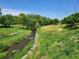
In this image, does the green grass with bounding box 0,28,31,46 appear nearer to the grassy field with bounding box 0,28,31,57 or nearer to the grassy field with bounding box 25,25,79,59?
the grassy field with bounding box 0,28,31,57

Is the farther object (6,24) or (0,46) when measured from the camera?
(6,24)

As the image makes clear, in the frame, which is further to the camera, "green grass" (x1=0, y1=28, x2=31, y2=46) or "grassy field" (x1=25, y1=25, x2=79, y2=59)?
"green grass" (x1=0, y1=28, x2=31, y2=46)

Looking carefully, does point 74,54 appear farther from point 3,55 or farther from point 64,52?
point 3,55

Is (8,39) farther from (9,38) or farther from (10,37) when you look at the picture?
(10,37)

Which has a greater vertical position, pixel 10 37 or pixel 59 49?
pixel 59 49

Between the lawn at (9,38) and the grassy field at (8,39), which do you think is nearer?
the grassy field at (8,39)

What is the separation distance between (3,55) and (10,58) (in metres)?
4.97

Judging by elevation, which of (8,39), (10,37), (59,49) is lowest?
(8,39)

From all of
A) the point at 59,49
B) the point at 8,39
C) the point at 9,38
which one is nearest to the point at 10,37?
the point at 9,38

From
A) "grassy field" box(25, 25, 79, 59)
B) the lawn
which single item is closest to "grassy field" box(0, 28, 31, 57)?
the lawn

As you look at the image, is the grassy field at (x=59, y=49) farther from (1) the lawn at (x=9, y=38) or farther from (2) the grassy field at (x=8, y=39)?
(1) the lawn at (x=9, y=38)

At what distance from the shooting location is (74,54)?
28.5 meters

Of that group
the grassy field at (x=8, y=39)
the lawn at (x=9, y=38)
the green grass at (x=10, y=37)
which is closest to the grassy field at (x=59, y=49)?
the grassy field at (x=8, y=39)

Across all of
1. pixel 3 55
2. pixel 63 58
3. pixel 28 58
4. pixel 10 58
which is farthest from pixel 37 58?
pixel 3 55
